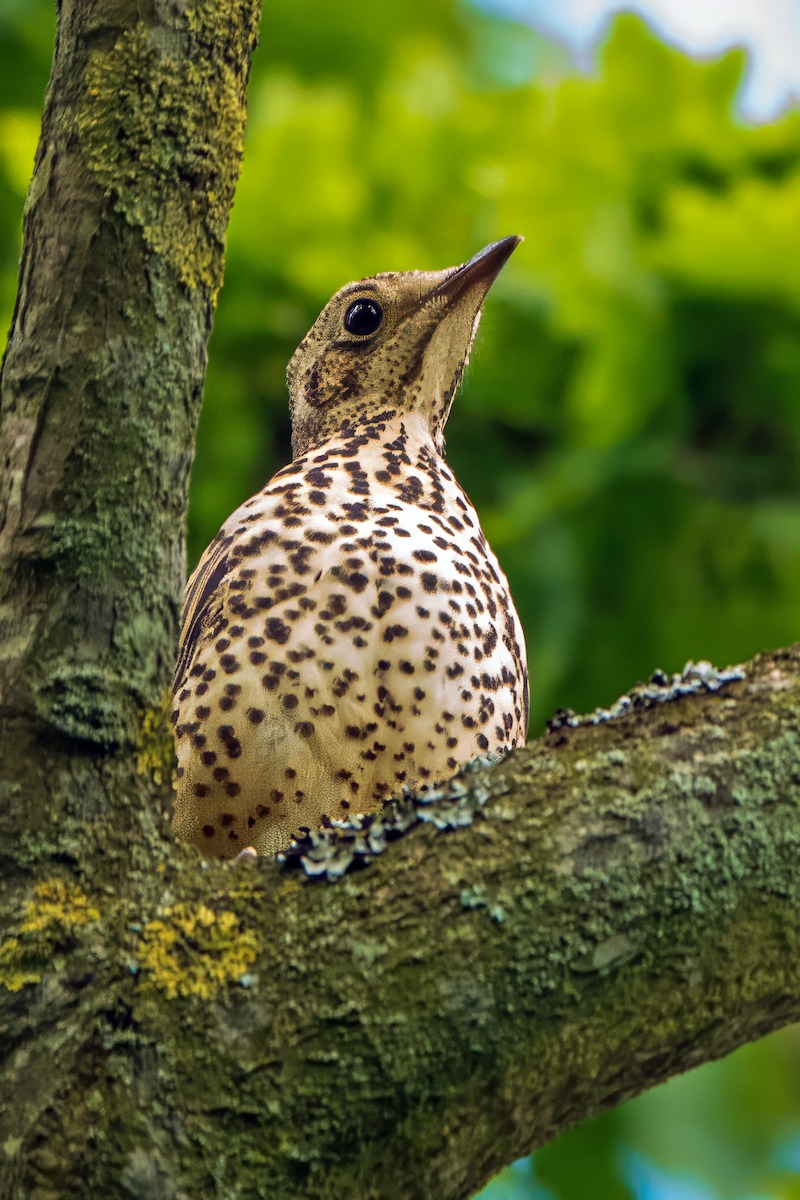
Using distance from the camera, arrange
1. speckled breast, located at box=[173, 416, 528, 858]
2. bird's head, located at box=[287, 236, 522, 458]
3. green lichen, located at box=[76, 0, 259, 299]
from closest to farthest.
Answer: green lichen, located at box=[76, 0, 259, 299]
speckled breast, located at box=[173, 416, 528, 858]
bird's head, located at box=[287, 236, 522, 458]

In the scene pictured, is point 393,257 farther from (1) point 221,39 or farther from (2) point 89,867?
(2) point 89,867

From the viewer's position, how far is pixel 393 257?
7109 mm

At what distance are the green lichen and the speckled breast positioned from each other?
1.05 m

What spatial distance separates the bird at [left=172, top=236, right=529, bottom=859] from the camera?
3137 mm

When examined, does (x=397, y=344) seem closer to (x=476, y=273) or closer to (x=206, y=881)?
(x=476, y=273)

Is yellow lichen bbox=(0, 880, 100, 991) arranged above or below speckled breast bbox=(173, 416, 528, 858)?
below

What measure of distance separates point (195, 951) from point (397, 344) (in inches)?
99.0

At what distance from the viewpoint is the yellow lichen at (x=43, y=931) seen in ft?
6.73

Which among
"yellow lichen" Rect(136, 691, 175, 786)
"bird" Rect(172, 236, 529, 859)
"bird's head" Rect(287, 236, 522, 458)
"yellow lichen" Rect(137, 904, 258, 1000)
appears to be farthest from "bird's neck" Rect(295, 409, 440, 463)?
"yellow lichen" Rect(137, 904, 258, 1000)

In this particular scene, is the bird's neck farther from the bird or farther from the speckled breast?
the speckled breast

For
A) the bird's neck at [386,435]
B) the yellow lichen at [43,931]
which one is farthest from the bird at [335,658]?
the yellow lichen at [43,931]

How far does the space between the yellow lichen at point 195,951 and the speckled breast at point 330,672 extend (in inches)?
36.5

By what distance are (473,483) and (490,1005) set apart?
530 centimetres

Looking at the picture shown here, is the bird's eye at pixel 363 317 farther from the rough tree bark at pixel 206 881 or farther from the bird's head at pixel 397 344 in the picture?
the rough tree bark at pixel 206 881
